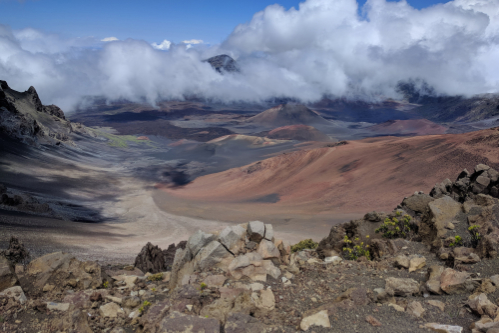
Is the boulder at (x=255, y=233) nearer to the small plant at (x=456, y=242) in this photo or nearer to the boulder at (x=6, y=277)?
the small plant at (x=456, y=242)

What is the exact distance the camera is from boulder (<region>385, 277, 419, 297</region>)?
649 cm

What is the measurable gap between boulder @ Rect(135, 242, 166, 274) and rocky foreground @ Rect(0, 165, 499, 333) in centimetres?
388

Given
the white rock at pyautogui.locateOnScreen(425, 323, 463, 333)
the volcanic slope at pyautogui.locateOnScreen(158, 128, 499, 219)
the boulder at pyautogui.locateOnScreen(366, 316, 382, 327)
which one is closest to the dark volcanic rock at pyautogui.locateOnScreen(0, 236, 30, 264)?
the boulder at pyautogui.locateOnScreen(366, 316, 382, 327)

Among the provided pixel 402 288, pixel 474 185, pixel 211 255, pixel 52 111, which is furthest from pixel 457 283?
pixel 52 111

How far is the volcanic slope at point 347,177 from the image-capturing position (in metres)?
28.3

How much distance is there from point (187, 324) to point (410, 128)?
415 ft

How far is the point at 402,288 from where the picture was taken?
6535mm

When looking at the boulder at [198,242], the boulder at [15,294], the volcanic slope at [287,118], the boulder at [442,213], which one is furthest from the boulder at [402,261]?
the volcanic slope at [287,118]

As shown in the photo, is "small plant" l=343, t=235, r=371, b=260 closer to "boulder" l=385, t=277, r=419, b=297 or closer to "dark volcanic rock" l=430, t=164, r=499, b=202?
"boulder" l=385, t=277, r=419, b=297

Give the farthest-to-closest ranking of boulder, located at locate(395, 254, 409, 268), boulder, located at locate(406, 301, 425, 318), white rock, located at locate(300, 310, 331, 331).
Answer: boulder, located at locate(395, 254, 409, 268) → boulder, located at locate(406, 301, 425, 318) → white rock, located at locate(300, 310, 331, 331)

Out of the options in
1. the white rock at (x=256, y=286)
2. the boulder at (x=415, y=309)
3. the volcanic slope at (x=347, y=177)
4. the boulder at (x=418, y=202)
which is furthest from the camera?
the volcanic slope at (x=347, y=177)

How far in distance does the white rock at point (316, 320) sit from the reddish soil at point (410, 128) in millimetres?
114143

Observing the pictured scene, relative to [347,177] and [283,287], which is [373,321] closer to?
[283,287]

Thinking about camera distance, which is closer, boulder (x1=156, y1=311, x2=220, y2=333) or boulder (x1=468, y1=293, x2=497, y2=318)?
boulder (x1=468, y1=293, x2=497, y2=318)
